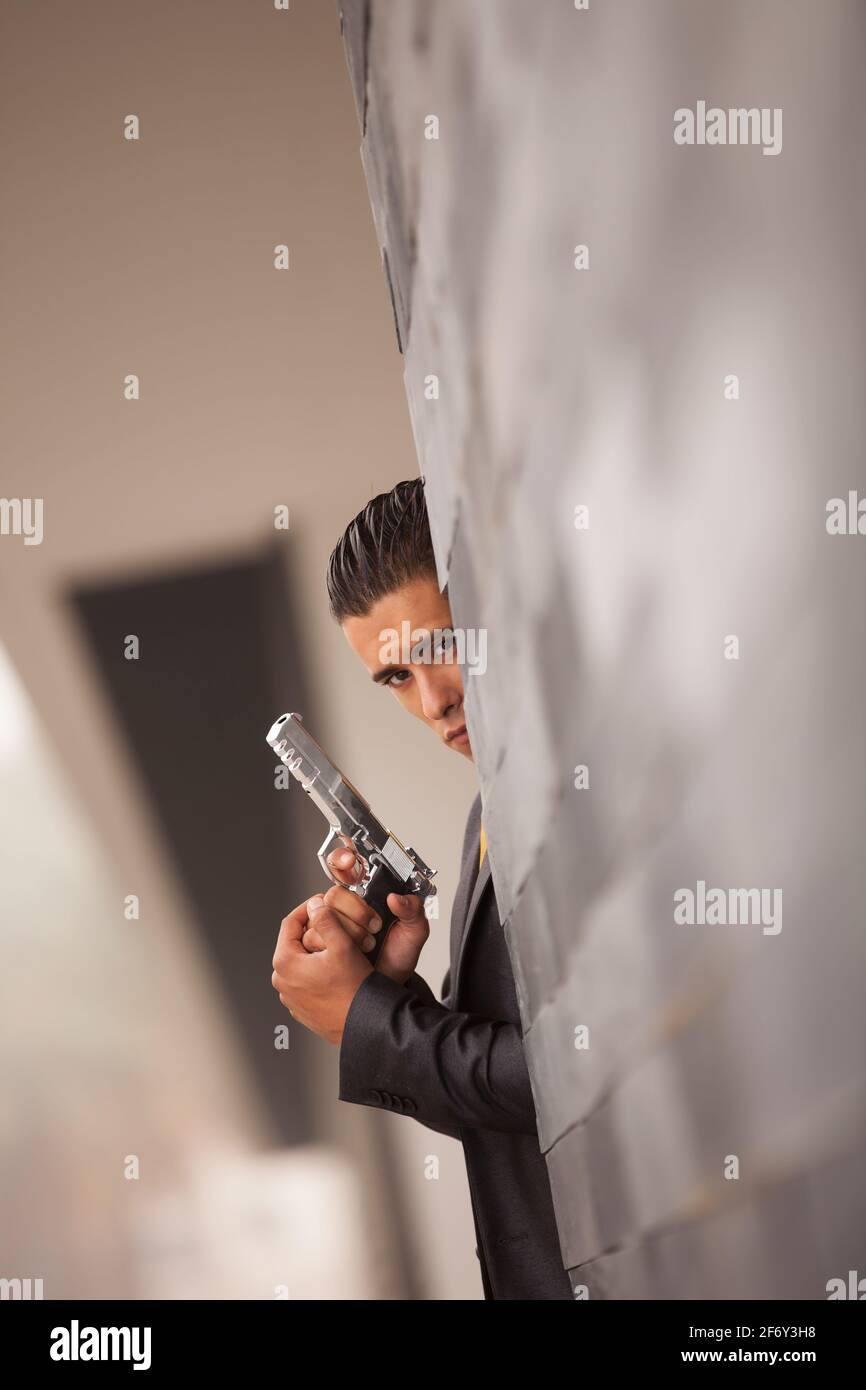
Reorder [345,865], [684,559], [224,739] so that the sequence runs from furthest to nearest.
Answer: [224,739] → [345,865] → [684,559]

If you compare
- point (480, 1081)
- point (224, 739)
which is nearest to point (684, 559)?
point (480, 1081)

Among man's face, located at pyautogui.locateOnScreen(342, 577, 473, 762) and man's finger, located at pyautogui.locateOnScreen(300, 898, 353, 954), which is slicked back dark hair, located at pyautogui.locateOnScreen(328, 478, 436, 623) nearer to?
man's face, located at pyautogui.locateOnScreen(342, 577, 473, 762)

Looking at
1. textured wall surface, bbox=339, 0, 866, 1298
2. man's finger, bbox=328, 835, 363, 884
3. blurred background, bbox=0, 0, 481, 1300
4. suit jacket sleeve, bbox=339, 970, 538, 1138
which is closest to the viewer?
textured wall surface, bbox=339, 0, 866, 1298

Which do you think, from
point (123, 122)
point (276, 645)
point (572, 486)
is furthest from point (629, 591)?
point (123, 122)

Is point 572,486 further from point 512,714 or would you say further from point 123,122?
point 123,122

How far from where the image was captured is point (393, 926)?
0.48 metres

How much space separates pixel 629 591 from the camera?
69 millimetres

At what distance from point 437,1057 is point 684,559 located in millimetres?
363

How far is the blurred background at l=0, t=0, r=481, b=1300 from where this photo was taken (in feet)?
3.91

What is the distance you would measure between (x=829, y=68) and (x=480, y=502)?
0.04 metres

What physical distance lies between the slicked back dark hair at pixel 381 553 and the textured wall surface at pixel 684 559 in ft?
1.74

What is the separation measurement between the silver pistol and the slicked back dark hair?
110mm

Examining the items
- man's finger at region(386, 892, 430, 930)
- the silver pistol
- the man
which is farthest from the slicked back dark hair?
man's finger at region(386, 892, 430, 930)

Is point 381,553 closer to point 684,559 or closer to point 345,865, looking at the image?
point 345,865
